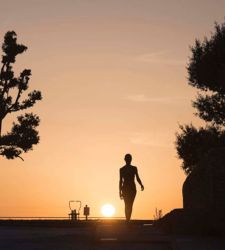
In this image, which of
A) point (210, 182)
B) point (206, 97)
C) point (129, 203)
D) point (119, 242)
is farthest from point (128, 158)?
point (206, 97)

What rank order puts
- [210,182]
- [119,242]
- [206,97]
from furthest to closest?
[206,97], [210,182], [119,242]

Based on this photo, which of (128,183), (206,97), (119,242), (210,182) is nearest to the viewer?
(119,242)

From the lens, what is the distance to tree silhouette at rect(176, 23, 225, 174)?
3931cm

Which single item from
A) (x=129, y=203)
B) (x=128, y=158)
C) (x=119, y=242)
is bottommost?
(x=119, y=242)

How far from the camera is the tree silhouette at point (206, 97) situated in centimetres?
3931

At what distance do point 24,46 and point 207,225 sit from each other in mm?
24793

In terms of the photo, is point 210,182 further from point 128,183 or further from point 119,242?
point 119,242

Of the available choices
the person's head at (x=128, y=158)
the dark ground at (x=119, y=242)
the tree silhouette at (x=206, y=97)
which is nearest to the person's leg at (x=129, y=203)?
the person's head at (x=128, y=158)

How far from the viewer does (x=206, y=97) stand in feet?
133

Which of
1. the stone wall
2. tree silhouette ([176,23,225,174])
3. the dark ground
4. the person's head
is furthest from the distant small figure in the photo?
tree silhouette ([176,23,225,174])

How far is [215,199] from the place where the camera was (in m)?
19.2

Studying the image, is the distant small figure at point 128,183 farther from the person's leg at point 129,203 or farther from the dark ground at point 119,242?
the dark ground at point 119,242

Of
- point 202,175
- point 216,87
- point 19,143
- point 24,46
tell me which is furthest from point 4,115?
point 202,175

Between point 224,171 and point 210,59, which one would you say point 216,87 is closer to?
point 210,59
